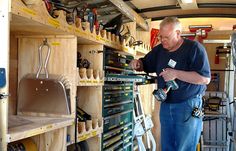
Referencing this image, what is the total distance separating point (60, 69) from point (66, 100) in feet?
0.71

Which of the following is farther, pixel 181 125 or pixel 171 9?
pixel 171 9

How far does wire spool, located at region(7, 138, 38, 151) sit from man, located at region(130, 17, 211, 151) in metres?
1.22

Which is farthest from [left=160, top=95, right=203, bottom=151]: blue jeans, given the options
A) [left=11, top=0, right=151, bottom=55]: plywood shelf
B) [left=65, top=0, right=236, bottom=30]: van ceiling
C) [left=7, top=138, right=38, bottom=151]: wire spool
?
[left=7, top=138, right=38, bottom=151]: wire spool

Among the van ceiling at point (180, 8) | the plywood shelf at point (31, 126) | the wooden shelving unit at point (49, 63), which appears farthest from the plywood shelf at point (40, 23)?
the van ceiling at point (180, 8)

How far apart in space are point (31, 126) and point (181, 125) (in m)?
1.46

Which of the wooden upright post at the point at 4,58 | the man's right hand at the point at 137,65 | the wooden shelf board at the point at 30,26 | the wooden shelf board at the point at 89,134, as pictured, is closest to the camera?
the wooden upright post at the point at 4,58

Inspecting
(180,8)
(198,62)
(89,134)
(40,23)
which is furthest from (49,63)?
(180,8)

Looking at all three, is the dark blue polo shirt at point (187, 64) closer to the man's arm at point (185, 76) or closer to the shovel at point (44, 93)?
the man's arm at point (185, 76)

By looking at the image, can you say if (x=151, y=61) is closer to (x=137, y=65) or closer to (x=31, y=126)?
(x=137, y=65)

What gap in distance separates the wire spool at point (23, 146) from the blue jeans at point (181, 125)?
1.28 m

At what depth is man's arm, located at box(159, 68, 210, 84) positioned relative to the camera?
252cm

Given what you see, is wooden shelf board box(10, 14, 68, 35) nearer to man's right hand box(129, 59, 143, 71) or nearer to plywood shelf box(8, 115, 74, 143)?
plywood shelf box(8, 115, 74, 143)

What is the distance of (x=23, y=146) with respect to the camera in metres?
1.85

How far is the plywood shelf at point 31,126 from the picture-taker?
1.44 metres
